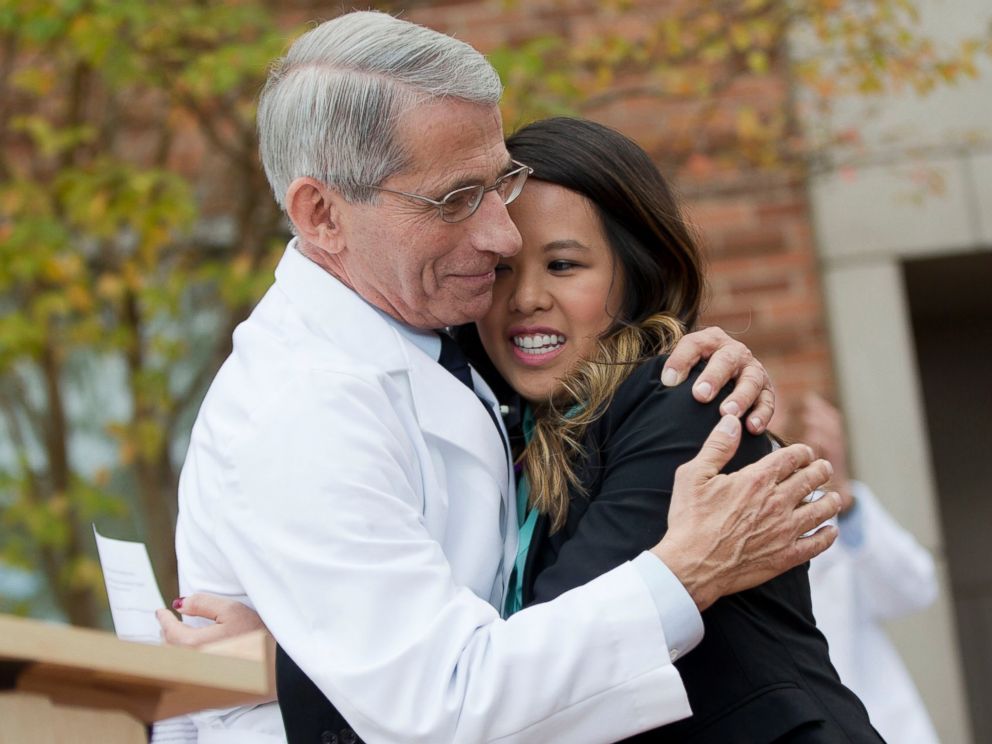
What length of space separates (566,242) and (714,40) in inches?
131

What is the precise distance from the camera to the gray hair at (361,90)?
2402 mm

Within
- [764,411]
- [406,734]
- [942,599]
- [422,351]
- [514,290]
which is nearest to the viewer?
[406,734]

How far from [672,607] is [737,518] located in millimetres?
184

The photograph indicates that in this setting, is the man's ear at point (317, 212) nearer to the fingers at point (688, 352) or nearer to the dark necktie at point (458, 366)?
the dark necktie at point (458, 366)

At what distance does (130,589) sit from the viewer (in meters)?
2.40

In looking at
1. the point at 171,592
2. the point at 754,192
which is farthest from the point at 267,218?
the point at 754,192

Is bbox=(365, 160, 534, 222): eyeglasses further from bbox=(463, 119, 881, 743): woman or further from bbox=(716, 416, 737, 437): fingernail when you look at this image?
bbox=(716, 416, 737, 437): fingernail

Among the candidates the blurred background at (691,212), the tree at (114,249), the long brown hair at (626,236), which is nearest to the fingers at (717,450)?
the long brown hair at (626,236)

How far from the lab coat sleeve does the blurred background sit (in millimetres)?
3494

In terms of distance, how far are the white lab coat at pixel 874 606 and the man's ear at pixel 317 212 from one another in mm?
2237

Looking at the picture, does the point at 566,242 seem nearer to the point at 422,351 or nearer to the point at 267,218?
the point at 422,351

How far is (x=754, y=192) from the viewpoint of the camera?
20.7ft

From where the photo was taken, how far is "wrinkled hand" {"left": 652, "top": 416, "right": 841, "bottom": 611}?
7.14 feet

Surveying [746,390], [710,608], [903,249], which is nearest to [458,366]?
[746,390]
